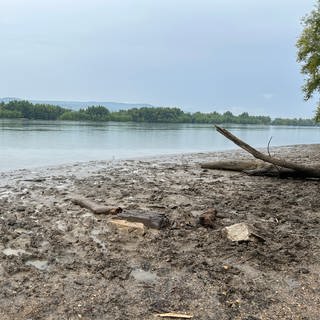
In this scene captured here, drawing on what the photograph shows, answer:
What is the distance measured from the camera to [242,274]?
213 inches

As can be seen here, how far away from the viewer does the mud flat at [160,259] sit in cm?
454

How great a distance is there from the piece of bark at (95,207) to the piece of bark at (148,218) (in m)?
0.41

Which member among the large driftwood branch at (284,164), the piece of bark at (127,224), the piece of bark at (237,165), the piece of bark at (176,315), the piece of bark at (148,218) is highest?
the large driftwood branch at (284,164)

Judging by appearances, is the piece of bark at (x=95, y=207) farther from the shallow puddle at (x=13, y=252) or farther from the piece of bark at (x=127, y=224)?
the shallow puddle at (x=13, y=252)

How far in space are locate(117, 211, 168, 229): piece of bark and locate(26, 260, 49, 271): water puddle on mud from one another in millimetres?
2000

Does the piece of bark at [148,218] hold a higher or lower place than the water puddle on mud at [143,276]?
higher

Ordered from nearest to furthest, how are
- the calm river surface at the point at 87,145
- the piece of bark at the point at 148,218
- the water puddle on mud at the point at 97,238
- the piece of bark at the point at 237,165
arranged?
the water puddle on mud at the point at 97,238
the piece of bark at the point at 148,218
the piece of bark at the point at 237,165
the calm river surface at the point at 87,145

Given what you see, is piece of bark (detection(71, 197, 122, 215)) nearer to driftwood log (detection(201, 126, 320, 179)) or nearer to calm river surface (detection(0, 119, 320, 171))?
driftwood log (detection(201, 126, 320, 179))

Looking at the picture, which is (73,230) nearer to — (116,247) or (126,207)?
(116,247)

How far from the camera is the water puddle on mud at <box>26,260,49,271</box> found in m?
5.55

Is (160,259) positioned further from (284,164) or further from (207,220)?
(284,164)

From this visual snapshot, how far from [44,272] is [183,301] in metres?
1.85

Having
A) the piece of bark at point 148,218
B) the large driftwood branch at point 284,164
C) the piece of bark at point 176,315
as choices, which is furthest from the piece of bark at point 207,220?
the large driftwood branch at point 284,164

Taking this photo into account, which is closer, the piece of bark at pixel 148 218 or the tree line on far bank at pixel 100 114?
the piece of bark at pixel 148 218
